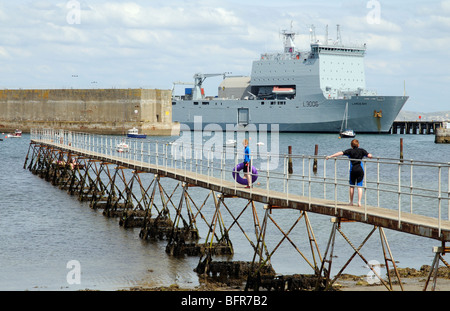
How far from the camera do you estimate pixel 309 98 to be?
97688 mm

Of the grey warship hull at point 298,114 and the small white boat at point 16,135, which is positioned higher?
the grey warship hull at point 298,114

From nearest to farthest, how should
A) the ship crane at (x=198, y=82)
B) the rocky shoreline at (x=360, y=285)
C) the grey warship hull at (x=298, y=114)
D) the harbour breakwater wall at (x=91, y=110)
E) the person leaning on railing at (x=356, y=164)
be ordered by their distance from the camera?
the person leaning on railing at (x=356, y=164) → the rocky shoreline at (x=360, y=285) → the harbour breakwater wall at (x=91, y=110) → the grey warship hull at (x=298, y=114) → the ship crane at (x=198, y=82)

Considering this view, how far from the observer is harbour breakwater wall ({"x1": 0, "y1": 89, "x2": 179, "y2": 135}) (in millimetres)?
92375

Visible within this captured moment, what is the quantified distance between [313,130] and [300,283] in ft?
290

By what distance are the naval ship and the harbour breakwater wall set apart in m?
14.0

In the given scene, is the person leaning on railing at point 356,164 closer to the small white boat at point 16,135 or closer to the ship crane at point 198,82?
the small white boat at point 16,135

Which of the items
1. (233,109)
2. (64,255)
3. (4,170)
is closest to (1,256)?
(64,255)

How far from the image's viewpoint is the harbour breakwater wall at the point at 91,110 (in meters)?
92.4

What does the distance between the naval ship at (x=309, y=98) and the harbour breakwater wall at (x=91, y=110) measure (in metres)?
14.0

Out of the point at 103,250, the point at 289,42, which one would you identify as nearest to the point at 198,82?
the point at 289,42

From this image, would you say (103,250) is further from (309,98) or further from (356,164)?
(309,98)

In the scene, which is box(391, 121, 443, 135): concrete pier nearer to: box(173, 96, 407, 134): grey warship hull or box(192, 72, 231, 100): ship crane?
box(173, 96, 407, 134): grey warship hull

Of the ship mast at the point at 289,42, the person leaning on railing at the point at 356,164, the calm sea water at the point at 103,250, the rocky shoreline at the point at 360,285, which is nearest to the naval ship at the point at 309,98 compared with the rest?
the ship mast at the point at 289,42

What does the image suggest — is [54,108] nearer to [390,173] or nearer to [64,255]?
[390,173]
